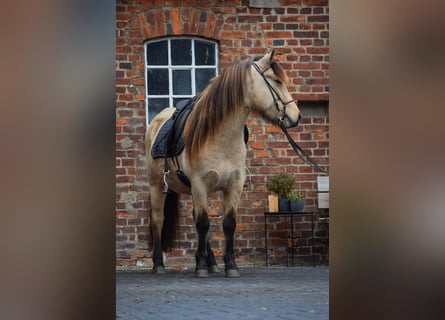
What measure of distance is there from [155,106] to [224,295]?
363cm

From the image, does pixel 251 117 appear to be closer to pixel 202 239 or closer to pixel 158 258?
pixel 158 258

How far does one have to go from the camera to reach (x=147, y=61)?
854 cm

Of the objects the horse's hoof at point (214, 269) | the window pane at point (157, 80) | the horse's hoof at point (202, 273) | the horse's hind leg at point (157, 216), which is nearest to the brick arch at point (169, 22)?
the window pane at point (157, 80)

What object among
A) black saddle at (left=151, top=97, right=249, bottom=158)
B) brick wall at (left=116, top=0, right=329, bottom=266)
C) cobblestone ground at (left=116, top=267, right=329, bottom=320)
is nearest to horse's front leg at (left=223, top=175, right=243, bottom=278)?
cobblestone ground at (left=116, top=267, right=329, bottom=320)

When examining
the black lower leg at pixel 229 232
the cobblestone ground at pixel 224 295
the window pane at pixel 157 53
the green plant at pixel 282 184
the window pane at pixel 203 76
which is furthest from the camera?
the window pane at pixel 203 76

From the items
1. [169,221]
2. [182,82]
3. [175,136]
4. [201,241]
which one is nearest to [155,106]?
[182,82]

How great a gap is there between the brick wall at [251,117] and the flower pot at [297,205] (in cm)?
41

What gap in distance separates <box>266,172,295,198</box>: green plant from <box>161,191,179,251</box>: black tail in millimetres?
1018

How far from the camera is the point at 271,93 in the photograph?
6.77m

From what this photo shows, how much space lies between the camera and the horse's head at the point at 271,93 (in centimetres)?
675

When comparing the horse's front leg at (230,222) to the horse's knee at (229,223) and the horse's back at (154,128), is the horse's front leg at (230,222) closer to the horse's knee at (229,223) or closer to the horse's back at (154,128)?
the horse's knee at (229,223)

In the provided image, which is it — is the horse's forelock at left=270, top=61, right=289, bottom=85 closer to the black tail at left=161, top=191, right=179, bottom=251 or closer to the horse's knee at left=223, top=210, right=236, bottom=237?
the horse's knee at left=223, top=210, right=236, bottom=237
